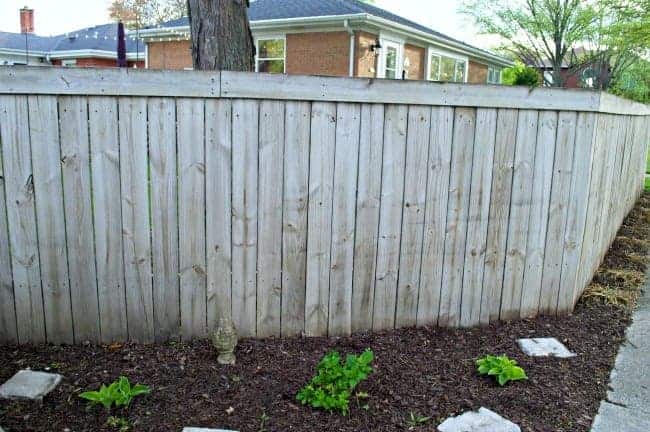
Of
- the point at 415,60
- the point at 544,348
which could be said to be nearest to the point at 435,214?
the point at 544,348

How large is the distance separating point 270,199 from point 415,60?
16441 mm

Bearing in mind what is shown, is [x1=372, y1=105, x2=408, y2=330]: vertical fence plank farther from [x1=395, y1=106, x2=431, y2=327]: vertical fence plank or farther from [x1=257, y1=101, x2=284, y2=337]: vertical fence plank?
[x1=257, y1=101, x2=284, y2=337]: vertical fence plank

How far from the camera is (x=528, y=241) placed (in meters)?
3.56

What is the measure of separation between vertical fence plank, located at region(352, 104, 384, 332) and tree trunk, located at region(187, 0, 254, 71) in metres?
1.27

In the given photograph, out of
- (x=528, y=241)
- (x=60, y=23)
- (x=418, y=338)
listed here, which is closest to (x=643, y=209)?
(x=528, y=241)

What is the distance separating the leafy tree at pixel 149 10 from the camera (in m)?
35.7

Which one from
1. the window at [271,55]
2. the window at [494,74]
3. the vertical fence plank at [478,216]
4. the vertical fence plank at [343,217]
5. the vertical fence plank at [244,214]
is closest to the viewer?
the vertical fence plank at [244,214]

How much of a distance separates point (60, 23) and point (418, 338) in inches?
1785

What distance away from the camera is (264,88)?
295cm

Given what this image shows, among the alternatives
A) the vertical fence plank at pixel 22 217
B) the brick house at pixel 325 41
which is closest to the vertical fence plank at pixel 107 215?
the vertical fence plank at pixel 22 217

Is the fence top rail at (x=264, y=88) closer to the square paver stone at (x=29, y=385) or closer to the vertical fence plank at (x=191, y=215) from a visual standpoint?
the vertical fence plank at (x=191, y=215)

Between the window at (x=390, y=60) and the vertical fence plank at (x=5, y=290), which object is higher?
the window at (x=390, y=60)

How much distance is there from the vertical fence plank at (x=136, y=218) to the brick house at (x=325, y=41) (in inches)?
456

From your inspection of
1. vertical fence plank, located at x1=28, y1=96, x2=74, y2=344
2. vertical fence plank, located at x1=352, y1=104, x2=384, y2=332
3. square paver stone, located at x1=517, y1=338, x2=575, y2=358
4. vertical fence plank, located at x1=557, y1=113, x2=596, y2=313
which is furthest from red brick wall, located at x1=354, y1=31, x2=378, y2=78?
vertical fence plank, located at x1=28, y1=96, x2=74, y2=344
